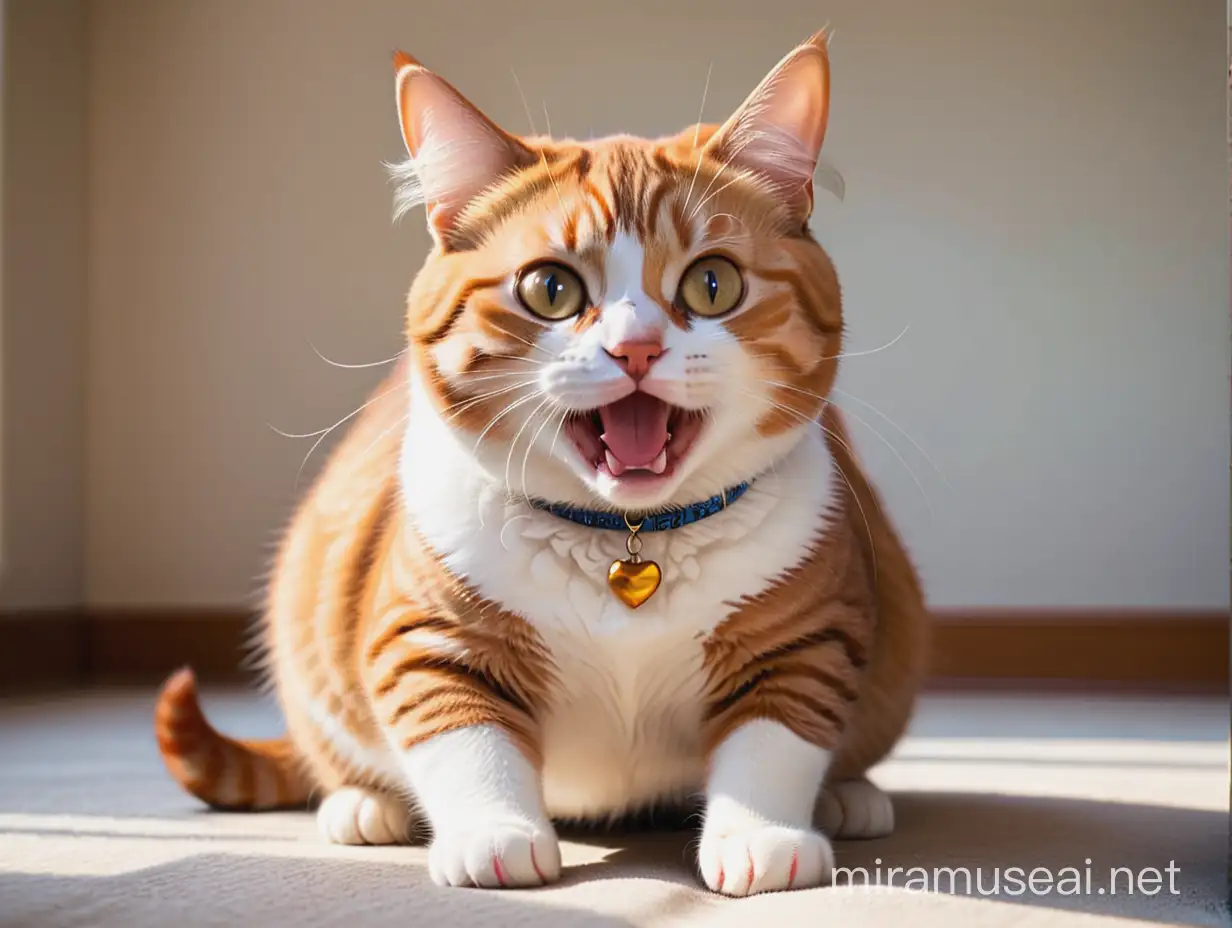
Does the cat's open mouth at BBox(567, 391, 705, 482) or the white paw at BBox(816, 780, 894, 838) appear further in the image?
the white paw at BBox(816, 780, 894, 838)

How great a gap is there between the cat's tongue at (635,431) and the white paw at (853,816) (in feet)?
1.39

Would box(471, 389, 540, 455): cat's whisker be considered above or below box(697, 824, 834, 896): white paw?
above

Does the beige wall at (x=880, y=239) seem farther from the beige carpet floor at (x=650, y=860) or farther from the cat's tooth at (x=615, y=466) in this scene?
the cat's tooth at (x=615, y=466)

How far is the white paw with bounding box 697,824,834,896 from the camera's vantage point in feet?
3.07

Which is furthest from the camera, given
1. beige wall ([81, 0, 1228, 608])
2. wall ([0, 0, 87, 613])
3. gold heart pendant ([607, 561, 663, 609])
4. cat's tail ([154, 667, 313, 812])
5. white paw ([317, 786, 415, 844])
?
beige wall ([81, 0, 1228, 608])

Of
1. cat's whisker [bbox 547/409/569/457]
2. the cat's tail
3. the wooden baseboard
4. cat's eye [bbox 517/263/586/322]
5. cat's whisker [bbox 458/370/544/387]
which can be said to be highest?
cat's eye [bbox 517/263/586/322]

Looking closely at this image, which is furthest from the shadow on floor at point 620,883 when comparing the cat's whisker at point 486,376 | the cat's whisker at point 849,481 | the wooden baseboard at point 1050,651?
the wooden baseboard at point 1050,651

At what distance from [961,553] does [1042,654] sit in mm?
282

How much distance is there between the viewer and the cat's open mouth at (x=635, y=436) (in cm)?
95

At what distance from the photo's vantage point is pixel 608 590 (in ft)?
3.30

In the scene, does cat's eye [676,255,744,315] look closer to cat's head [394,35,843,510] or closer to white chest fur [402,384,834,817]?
cat's head [394,35,843,510]

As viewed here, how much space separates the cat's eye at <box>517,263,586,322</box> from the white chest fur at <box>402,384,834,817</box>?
144mm

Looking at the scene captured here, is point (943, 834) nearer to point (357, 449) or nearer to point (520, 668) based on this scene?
point (520, 668)

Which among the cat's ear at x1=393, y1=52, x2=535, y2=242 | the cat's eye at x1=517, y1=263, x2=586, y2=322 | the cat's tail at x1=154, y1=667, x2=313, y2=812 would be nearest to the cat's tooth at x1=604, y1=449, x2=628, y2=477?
the cat's eye at x1=517, y1=263, x2=586, y2=322
